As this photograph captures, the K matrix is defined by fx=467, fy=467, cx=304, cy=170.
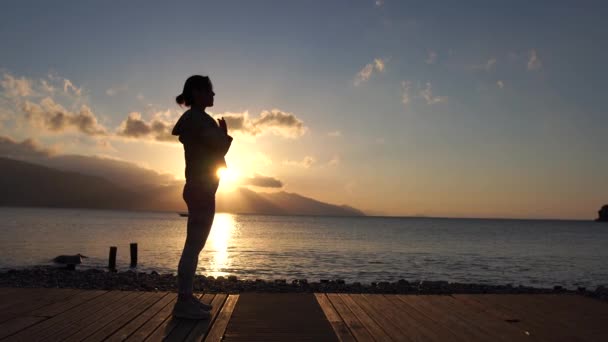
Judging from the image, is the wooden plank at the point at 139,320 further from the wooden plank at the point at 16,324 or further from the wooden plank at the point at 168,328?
the wooden plank at the point at 16,324

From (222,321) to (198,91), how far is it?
7.82 feet

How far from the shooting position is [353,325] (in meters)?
4.78

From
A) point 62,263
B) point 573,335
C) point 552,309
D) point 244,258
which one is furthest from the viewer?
point 244,258

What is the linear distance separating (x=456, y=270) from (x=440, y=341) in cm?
2690

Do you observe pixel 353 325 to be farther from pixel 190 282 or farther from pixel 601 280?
pixel 601 280

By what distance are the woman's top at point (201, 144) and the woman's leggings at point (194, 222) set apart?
104 mm

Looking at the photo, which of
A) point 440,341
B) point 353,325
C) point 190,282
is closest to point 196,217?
point 190,282

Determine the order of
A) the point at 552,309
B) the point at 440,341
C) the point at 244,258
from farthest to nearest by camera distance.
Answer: the point at 244,258, the point at 552,309, the point at 440,341

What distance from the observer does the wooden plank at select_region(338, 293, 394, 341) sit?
4.39m

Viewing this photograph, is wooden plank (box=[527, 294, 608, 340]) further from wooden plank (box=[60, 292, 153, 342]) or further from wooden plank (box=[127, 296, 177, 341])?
wooden plank (box=[60, 292, 153, 342])

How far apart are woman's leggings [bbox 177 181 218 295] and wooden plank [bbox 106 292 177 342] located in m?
0.49

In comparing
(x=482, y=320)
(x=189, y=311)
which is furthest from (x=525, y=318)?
(x=189, y=311)

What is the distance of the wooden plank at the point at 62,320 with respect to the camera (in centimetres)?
410

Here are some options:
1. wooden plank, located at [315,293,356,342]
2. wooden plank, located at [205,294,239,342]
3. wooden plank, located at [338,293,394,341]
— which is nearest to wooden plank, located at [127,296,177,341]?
wooden plank, located at [205,294,239,342]
